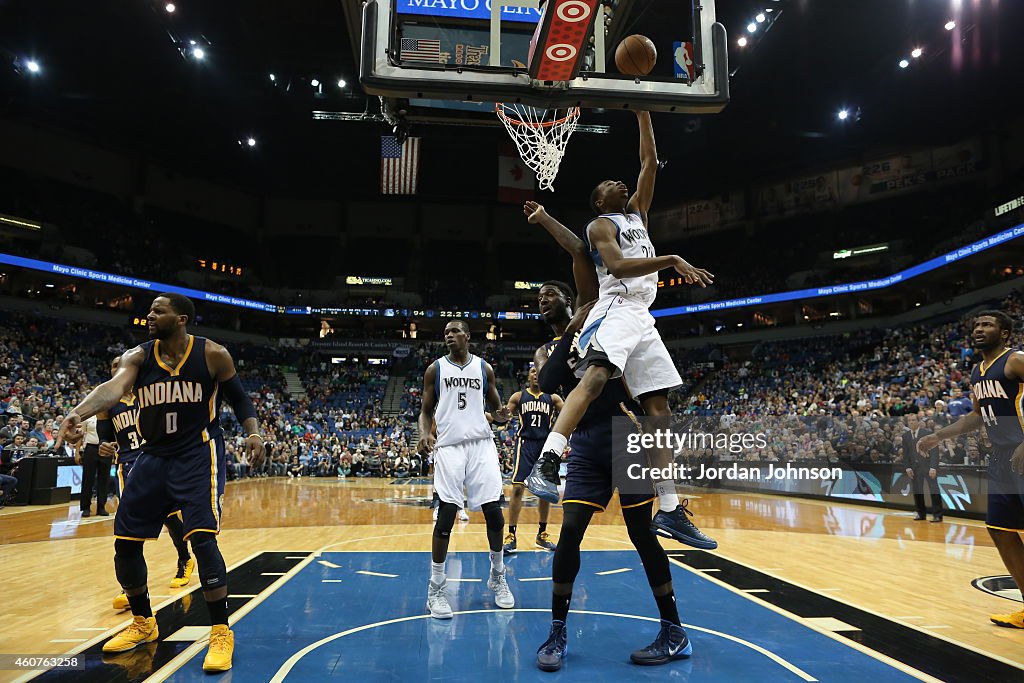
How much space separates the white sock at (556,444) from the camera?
3.02 metres

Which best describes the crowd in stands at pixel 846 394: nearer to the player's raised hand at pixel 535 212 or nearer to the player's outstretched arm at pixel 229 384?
the player's raised hand at pixel 535 212

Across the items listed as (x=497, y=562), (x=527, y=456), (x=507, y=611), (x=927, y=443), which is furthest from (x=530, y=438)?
(x=927, y=443)

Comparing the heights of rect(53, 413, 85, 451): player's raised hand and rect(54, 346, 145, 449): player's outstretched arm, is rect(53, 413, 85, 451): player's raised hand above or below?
below

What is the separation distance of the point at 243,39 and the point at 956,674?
23.0 metres

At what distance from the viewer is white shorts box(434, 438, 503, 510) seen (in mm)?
4664

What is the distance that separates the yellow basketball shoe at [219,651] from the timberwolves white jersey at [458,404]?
6.45 ft

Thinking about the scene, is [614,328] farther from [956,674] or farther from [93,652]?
[93,652]

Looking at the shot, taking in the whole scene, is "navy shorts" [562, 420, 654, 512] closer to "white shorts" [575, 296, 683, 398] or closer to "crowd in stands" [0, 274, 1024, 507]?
"white shorts" [575, 296, 683, 398]

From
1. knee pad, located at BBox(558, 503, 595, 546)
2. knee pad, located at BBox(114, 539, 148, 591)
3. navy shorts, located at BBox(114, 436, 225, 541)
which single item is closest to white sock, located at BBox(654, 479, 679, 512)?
knee pad, located at BBox(558, 503, 595, 546)

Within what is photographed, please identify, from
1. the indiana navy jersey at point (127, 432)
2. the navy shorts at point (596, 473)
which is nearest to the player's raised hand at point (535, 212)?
the navy shorts at point (596, 473)

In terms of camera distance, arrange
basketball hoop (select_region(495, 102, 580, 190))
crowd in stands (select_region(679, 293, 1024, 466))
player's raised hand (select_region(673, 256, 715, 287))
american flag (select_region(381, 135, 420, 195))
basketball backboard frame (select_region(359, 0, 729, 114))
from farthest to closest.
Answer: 1. american flag (select_region(381, 135, 420, 195))
2. crowd in stands (select_region(679, 293, 1024, 466))
3. basketball hoop (select_region(495, 102, 580, 190))
4. basketball backboard frame (select_region(359, 0, 729, 114))
5. player's raised hand (select_region(673, 256, 715, 287))

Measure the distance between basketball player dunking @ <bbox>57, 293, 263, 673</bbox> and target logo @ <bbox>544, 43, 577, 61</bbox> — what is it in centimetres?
322

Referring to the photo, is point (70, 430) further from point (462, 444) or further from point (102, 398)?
point (462, 444)

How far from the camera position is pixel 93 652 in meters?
3.46
